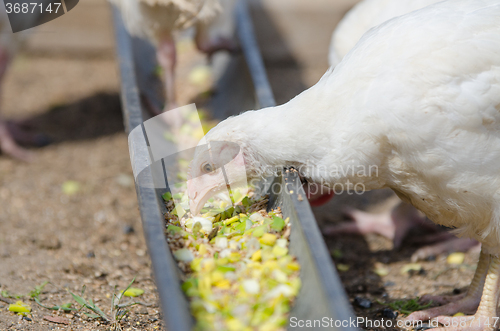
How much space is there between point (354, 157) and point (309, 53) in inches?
154

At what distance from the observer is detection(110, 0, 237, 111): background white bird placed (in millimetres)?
3328

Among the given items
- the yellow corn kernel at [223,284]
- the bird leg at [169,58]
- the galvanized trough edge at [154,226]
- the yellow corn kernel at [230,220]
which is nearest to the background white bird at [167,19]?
the bird leg at [169,58]

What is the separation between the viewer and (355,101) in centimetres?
202

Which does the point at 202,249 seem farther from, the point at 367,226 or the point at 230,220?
the point at 367,226

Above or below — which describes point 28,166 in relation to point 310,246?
below

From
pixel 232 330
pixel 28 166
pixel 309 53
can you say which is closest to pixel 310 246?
pixel 232 330

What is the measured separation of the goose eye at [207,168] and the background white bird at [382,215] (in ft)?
3.99

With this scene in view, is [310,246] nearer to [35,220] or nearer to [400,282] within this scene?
[400,282]

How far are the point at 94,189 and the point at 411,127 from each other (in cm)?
285

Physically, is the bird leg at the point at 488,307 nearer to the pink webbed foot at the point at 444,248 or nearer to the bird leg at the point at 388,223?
the pink webbed foot at the point at 444,248

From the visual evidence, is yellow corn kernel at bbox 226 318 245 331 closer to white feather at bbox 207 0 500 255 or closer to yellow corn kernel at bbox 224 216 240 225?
yellow corn kernel at bbox 224 216 240 225

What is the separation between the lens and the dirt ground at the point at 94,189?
279 centimetres

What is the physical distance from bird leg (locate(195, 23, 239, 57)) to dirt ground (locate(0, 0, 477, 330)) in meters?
0.43

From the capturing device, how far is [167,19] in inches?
135
